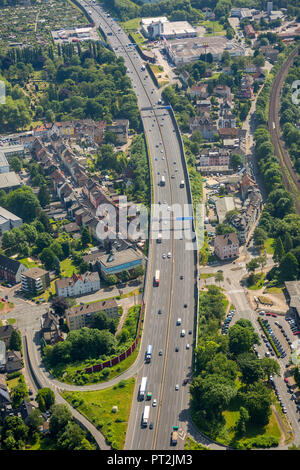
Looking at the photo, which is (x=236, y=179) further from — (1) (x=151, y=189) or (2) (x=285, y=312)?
(2) (x=285, y=312)

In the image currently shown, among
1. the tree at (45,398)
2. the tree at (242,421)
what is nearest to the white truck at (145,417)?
the tree at (242,421)

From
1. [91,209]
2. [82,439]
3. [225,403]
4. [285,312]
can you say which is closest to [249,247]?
[285,312]

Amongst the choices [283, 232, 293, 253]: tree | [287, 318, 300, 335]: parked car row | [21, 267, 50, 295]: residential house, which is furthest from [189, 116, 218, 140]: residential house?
[287, 318, 300, 335]: parked car row

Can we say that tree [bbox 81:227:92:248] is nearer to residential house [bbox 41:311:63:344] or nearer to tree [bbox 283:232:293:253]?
residential house [bbox 41:311:63:344]

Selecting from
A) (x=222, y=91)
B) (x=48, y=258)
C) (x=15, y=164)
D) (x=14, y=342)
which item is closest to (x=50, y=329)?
(x=14, y=342)

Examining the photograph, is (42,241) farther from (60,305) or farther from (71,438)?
(71,438)

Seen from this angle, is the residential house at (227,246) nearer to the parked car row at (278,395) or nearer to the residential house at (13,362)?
the parked car row at (278,395)
